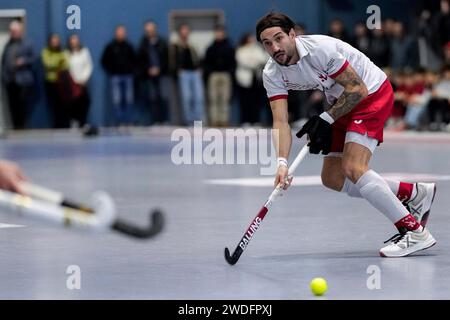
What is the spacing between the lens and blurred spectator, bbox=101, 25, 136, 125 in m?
26.9

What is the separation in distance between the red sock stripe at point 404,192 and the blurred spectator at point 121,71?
59.4 ft

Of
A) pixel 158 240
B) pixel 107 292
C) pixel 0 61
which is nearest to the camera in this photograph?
pixel 107 292

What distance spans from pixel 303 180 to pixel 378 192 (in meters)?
6.70

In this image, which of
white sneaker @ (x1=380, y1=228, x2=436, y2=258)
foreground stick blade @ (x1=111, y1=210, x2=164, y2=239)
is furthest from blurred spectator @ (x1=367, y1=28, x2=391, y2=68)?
foreground stick blade @ (x1=111, y1=210, x2=164, y2=239)

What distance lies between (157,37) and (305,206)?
1542 cm

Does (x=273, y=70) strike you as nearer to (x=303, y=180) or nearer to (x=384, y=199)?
(x=384, y=199)

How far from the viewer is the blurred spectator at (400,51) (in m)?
24.9

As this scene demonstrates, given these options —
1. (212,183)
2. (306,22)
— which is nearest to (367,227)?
(212,183)

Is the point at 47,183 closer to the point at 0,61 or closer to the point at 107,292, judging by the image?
the point at 107,292

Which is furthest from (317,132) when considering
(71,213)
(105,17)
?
(105,17)

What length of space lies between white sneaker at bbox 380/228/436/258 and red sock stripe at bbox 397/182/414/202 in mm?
446

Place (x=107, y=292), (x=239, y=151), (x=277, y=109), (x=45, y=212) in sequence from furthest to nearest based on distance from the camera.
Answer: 1. (x=239, y=151)
2. (x=277, y=109)
3. (x=107, y=292)
4. (x=45, y=212)

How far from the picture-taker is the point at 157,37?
27.1m

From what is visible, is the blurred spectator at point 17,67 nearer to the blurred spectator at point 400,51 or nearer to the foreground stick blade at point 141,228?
the blurred spectator at point 400,51
